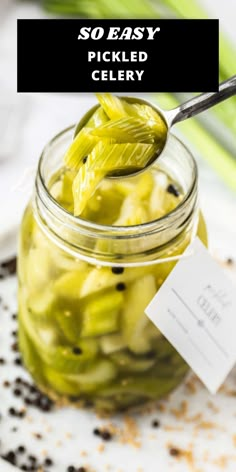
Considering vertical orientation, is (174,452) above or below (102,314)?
below

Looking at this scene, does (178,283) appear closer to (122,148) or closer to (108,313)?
(108,313)

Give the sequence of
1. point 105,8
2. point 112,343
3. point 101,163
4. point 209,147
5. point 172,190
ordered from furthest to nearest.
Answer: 1. point 105,8
2. point 209,147
3. point 172,190
4. point 112,343
5. point 101,163

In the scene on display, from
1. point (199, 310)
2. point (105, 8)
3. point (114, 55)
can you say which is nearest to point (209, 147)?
point (105, 8)

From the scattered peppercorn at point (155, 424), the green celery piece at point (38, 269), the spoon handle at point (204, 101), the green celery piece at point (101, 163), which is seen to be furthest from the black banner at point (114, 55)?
the scattered peppercorn at point (155, 424)

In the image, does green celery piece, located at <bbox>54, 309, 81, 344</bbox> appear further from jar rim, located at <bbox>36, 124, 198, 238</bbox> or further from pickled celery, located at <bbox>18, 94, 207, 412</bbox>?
jar rim, located at <bbox>36, 124, 198, 238</bbox>

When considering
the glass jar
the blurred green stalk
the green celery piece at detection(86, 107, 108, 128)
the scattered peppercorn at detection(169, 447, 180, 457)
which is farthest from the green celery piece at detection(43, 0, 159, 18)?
the scattered peppercorn at detection(169, 447, 180, 457)

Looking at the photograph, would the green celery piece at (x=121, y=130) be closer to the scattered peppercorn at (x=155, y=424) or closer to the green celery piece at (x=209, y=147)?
the scattered peppercorn at (x=155, y=424)

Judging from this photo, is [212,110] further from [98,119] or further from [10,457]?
[10,457]

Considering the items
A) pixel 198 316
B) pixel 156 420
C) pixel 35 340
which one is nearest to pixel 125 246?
pixel 198 316
